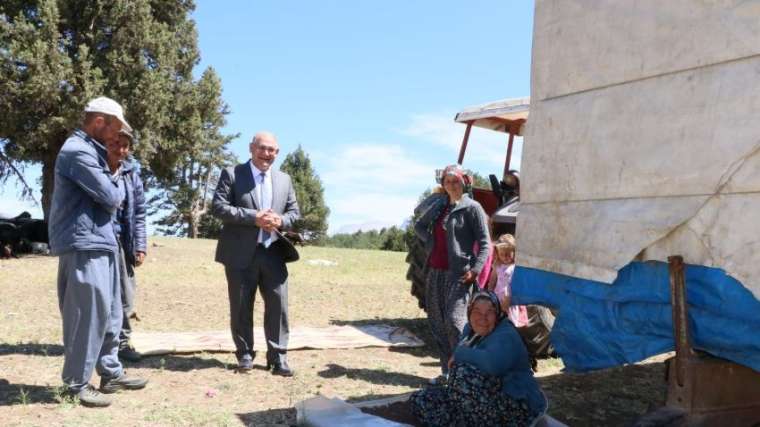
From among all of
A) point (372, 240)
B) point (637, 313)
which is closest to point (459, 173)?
point (637, 313)

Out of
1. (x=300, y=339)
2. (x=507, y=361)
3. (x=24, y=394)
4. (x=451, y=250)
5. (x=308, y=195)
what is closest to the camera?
(x=507, y=361)

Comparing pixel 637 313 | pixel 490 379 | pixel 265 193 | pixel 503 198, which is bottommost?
pixel 490 379

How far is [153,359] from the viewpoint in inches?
207

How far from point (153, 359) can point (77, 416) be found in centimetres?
157

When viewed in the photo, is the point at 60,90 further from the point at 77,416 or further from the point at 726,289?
the point at 726,289

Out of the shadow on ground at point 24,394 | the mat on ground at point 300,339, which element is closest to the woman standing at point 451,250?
the mat on ground at point 300,339

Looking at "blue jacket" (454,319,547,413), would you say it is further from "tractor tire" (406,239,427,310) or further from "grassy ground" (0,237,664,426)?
"tractor tire" (406,239,427,310)

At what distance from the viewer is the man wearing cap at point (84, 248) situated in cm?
385

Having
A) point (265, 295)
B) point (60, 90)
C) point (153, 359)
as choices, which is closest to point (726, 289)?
point (265, 295)

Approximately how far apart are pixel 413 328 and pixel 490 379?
3.69m

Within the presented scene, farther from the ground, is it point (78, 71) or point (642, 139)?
point (78, 71)

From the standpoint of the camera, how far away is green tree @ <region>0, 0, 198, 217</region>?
15.1 metres

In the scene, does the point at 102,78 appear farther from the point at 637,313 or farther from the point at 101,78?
the point at 637,313

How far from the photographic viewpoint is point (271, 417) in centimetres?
392
